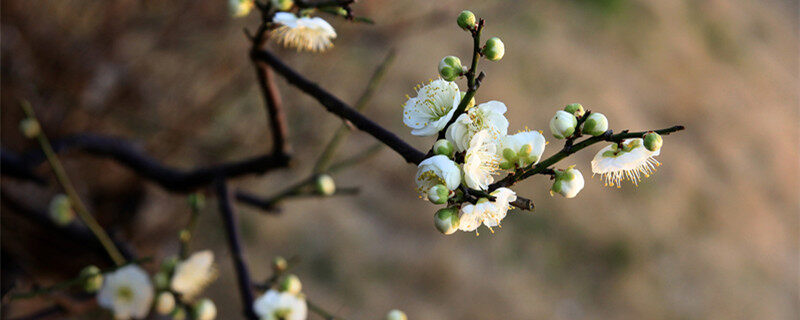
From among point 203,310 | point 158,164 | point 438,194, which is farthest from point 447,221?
point 158,164

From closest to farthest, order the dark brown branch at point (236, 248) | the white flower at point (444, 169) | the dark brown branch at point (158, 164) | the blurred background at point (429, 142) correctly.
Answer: the white flower at point (444, 169), the dark brown branch at point (236, 248), the dark brown branch at point (158, 164), the blurred background at point (429, 142)

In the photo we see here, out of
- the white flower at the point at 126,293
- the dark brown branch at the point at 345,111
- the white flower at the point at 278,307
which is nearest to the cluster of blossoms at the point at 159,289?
the white flower at the point at 126,293

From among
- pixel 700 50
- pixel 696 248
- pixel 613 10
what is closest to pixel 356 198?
pixel 696 248

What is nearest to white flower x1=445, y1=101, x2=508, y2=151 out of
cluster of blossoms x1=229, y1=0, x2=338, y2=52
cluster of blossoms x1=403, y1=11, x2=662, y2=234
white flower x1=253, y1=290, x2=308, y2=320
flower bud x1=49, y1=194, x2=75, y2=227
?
cluster of blossoms x1=403, y1=11, x2=662, y2=234

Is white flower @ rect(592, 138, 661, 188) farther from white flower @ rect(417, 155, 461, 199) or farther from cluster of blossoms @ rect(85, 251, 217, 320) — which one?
cluster of blossoms @ rect(85, 251, 217, 320)

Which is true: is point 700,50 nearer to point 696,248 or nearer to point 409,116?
point 696,248

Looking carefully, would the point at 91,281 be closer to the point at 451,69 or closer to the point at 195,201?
the point at 195,201

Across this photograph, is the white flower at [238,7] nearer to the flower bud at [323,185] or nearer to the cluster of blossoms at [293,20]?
the cluster of blossoms at [293,20]

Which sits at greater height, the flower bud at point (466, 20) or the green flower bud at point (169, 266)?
the flower bud at point (466, 20)
